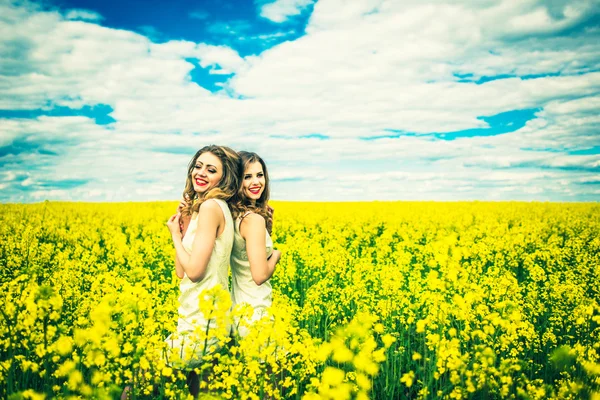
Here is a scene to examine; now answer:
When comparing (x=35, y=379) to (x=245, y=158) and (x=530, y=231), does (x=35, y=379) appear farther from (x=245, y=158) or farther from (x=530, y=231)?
(x=530, y=231)

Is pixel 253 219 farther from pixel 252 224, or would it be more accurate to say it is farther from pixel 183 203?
pixel 183 203

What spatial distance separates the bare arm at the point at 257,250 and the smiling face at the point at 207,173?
525 millimetres

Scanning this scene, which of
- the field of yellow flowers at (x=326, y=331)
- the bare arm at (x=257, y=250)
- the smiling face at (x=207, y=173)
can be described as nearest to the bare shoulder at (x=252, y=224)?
the bare arm at (x=257, y=250)

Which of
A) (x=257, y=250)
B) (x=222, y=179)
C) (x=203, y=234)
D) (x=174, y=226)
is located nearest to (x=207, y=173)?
(x=222, y=179)

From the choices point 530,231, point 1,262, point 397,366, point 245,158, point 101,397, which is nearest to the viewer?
point 101,397

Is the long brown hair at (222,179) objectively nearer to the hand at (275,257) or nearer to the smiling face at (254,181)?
the smiling face at (254,181)

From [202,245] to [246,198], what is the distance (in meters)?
0.83

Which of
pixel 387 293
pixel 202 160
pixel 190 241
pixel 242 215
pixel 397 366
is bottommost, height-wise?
pixel 397 366

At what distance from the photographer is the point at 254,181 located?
4051 mm

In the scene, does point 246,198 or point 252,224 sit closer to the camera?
A: point 252,224

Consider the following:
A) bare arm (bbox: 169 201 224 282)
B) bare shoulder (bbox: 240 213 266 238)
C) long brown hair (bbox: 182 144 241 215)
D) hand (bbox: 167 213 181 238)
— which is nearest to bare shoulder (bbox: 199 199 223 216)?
bare arm (bbox: 169 201 224 282)

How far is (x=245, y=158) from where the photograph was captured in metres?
4.16

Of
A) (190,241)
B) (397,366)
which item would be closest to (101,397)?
(190,241)

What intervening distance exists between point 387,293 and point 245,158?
2433 millimetres
